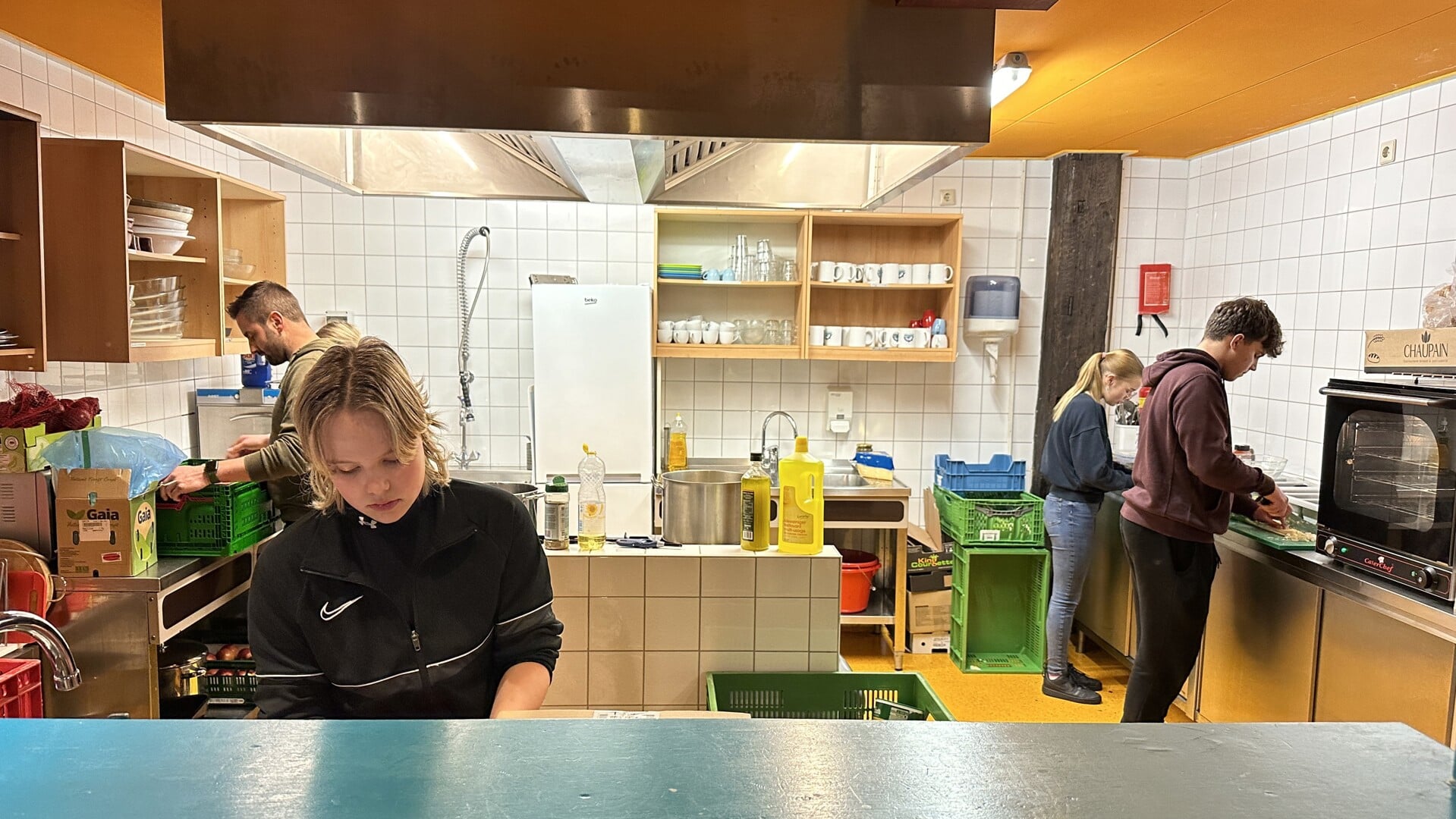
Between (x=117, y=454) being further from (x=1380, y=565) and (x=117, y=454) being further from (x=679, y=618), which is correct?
(x=1380, y=565)

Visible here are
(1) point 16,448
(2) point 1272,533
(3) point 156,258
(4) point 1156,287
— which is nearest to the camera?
(1) point 16,448

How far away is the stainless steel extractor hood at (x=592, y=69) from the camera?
1.05m

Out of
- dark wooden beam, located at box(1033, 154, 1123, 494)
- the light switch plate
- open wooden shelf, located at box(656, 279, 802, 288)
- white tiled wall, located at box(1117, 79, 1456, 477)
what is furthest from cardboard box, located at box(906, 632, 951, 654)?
open wooden shelf, located at box(656, 279, 802, 288)

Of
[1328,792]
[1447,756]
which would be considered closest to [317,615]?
[1328,792]

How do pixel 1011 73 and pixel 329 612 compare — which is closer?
pixel 329 612

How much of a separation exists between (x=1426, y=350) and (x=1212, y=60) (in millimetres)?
1059

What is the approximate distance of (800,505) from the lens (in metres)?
2.53

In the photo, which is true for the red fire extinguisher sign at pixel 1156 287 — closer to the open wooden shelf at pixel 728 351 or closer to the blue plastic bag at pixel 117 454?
the open wooden shelf at pixel 728 351

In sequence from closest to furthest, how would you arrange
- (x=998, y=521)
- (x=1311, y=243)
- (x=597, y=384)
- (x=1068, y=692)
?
(x=1311, y=243) → (x=1068, y=692) → (x=998, y=521) → (x=597, y=384)

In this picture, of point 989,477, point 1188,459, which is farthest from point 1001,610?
point 1188,459

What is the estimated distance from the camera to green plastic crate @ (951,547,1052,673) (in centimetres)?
433

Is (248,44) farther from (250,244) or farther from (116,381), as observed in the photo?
(250,244)

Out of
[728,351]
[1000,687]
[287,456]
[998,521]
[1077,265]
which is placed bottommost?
[1000,687]

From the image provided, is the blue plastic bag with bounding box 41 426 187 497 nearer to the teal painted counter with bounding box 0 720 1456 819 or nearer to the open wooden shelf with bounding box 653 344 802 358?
the teal painted counter with bounding box 0 720 1456 819
